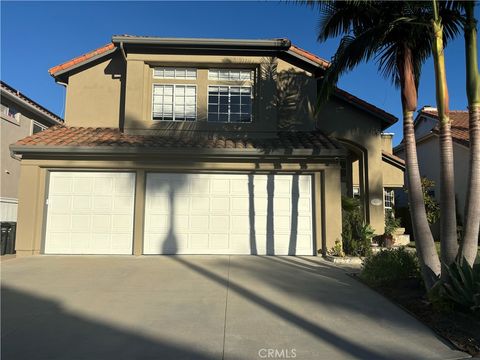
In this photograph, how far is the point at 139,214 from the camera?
36.9ft

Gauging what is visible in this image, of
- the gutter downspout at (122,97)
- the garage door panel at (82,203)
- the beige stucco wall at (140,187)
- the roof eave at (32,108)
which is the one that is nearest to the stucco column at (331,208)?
the beige stucco wall at (140,187)

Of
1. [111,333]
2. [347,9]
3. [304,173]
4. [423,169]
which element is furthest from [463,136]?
[111,333]

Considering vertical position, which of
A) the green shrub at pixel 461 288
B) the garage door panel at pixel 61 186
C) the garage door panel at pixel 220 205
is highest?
the garage door panel at pixel 61 186

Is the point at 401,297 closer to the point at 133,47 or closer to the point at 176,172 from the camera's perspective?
the point at 176,172

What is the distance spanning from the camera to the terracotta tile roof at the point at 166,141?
1127 cm

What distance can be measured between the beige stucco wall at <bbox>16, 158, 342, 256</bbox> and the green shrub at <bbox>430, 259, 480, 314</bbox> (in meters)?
5.22

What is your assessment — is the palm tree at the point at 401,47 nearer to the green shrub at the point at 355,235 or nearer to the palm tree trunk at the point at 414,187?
the palm tree trunk at the point at 414,187

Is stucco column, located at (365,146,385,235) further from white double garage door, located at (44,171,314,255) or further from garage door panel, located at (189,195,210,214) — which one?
garage door panel, located at (189,195,210,214)

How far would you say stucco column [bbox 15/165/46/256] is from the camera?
11133mm

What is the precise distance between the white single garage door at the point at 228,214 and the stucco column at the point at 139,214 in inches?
5.7

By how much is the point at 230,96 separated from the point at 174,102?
5.80 feet

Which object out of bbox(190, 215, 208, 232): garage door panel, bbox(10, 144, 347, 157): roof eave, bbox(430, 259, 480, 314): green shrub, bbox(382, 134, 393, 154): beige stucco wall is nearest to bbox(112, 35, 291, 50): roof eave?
bbox(10, 144, 347, 157): roof eave

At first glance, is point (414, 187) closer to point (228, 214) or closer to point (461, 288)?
point (461, 288)

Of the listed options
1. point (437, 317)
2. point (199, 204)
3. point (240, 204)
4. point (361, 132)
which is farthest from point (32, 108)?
point (437, 317)
